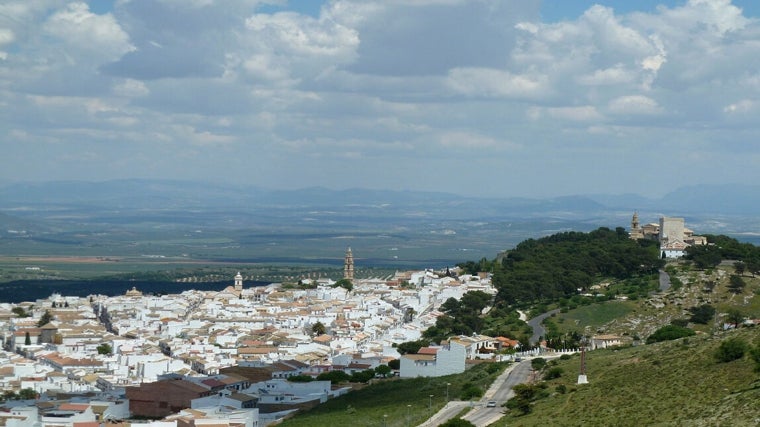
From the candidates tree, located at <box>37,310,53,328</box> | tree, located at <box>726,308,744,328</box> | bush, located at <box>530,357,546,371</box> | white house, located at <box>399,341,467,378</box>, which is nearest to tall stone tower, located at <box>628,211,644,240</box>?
tree, located at <box>726,308,744,328</box>

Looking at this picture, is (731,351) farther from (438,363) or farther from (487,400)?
(438,363)

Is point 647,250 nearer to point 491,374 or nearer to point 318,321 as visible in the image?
point 318,321

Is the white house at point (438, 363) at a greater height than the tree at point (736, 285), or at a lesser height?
lesser

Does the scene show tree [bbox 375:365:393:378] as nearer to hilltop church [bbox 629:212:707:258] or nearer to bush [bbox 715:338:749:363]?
bush [bbox 715:338:749:363]

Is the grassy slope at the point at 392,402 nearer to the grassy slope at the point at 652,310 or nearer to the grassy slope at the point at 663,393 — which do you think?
the grassy slope at the point at 663,393

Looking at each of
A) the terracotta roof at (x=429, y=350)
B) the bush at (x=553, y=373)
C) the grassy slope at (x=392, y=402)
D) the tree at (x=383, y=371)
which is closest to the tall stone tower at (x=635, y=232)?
the terracotta roof at (x=429, y=350)

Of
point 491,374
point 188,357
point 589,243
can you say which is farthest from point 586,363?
point 589,243
